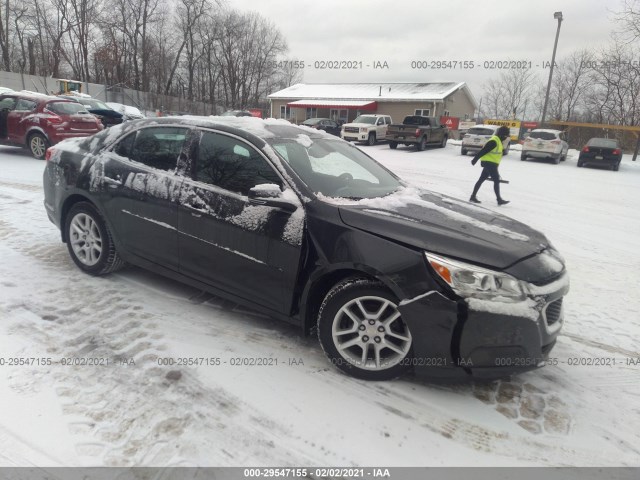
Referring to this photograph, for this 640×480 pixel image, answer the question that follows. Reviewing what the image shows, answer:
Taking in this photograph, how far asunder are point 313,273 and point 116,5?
56.2 m

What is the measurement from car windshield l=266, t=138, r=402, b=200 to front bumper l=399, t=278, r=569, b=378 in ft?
3.62

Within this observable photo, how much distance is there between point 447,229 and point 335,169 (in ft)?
3.98

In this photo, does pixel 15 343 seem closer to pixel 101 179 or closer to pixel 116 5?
pixel 101 179

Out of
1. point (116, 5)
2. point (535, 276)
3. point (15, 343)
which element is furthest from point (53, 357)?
point (116, 5)

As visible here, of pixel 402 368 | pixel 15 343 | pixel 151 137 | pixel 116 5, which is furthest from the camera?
pixel 116 5

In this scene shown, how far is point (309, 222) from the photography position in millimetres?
3008

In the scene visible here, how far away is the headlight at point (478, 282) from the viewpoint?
8.50 ft

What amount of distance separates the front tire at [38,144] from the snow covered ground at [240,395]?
8026 mm

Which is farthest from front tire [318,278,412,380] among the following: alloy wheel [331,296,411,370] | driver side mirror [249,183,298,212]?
driver side mirror [249,183,298,212]

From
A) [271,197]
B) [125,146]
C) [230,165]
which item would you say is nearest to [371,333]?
[271,197]

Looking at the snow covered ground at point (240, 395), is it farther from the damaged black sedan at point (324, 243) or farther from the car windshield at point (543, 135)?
the car windshield at point (543, 135)

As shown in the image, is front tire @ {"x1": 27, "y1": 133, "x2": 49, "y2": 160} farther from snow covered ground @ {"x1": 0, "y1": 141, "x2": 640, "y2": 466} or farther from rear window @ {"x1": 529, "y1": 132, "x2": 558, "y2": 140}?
rear window @ {"x1": 529, "y1": 132, "x2": 558, "y2": 140}

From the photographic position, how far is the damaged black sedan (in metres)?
2.64

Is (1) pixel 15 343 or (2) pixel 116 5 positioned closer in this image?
(1) pixel 15 343
